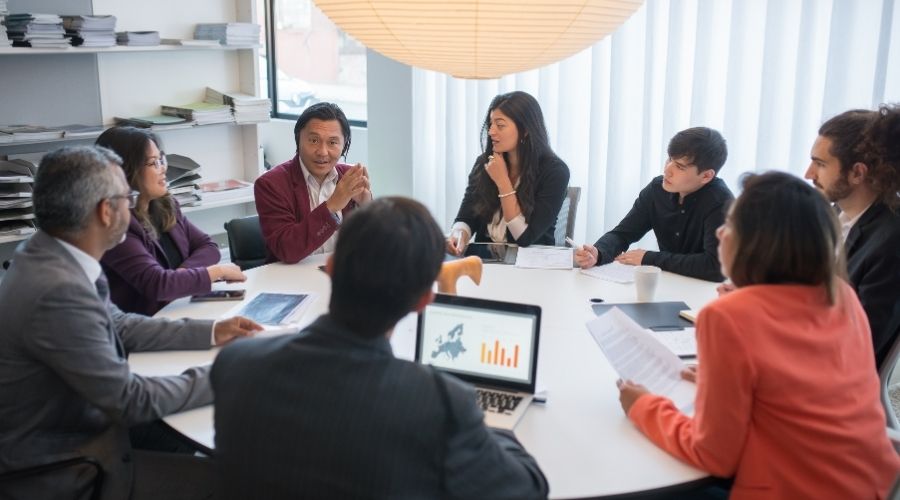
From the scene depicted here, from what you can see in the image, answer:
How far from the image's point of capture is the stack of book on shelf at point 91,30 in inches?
132

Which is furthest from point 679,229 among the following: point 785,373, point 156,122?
point 156,122

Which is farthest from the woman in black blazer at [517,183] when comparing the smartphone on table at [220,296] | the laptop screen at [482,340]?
the laptop screen at [482,340]

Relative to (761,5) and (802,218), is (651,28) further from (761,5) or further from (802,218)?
(802,218)

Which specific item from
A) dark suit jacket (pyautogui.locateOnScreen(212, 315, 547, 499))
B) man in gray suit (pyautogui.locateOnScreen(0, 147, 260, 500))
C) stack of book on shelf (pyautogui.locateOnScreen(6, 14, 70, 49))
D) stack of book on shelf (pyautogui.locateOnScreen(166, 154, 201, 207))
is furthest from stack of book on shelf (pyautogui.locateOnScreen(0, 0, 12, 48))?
dark suit jacket (pyautogui.locateOnScreen(212, 315, 547, 499))

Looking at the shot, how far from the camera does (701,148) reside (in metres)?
2.63

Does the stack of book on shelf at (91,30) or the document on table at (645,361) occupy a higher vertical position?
the stack of book on shelf at (91,30)

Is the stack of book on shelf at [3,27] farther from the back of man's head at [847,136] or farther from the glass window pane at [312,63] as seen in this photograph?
the back of man's head at [847,136]

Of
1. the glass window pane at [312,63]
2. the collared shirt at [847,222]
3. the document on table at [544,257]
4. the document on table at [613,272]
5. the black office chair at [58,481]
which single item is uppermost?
A: the glass window pane at [312,63]

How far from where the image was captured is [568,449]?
58.7 inches

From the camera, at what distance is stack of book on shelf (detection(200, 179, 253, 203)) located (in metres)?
3.99

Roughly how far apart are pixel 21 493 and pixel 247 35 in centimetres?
299

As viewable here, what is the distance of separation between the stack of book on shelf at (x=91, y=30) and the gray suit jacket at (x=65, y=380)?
204 centimetres

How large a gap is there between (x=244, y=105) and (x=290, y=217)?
153 cm

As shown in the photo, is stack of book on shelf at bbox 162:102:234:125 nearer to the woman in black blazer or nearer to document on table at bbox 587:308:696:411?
the woman in black blazer
